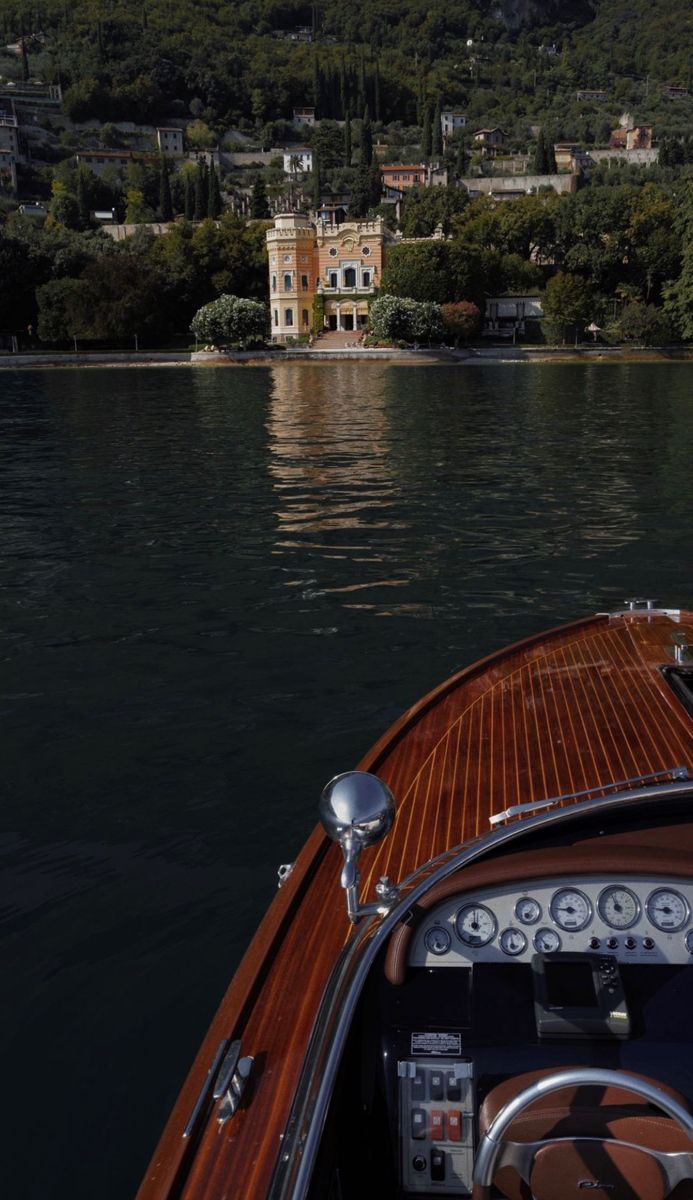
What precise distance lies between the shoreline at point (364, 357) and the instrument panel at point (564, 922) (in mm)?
70727

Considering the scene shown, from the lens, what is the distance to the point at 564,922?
3.20 m

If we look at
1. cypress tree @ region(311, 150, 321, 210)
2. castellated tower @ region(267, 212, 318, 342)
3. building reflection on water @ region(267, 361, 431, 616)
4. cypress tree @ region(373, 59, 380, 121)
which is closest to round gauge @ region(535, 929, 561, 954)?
building reflection on water @ region(267, 361, 431, 616)

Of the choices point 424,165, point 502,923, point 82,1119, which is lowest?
point 82,1119

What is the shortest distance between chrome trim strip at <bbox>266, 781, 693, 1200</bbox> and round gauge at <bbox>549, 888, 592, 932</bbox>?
1.06 ft

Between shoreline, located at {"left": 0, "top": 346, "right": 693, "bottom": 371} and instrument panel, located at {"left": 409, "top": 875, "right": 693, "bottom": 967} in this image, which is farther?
shoreline, located at {"left": 0, "top": 346, "right": 693, "bottom": 371}

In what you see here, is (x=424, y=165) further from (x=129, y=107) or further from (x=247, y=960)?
(x=247, y=960)

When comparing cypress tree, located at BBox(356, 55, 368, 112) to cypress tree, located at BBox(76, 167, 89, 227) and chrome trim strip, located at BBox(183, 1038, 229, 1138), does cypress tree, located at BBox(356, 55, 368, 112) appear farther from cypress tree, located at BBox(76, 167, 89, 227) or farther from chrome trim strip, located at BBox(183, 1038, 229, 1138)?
chrome trim strip, located at BBox(183, 1038, 229, 1138)

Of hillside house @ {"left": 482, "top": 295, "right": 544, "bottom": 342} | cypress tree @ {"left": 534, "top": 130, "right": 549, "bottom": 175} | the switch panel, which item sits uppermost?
cypress tree @ {"left": 534, "top": 130, "right": 549, "bottom": 175}

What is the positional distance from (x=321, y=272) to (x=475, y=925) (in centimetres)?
9428

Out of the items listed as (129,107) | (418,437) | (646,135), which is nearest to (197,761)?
(418,437)

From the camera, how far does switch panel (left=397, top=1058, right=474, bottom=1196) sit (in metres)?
3.02

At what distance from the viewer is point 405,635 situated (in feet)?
35.4

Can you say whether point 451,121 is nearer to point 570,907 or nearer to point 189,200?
point 189,200

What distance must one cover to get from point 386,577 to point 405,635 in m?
2.61
